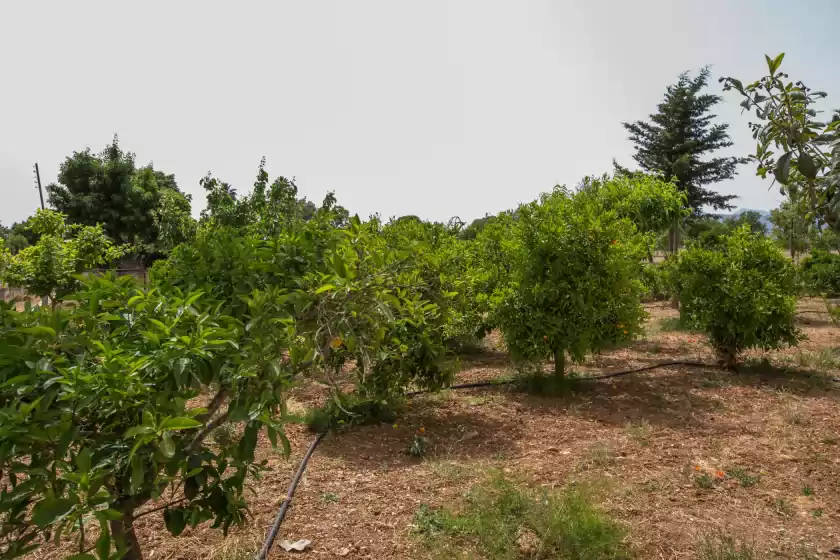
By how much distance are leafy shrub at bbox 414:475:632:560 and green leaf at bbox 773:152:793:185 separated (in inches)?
86.7

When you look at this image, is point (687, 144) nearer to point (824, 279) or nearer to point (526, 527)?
point (824, 279)

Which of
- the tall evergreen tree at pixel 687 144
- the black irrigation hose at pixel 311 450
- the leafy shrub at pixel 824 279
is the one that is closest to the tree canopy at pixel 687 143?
the tall evergreen tree at pixel 687 144

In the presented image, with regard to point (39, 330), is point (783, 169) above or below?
above

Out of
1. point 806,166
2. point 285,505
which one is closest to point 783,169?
point 806,166

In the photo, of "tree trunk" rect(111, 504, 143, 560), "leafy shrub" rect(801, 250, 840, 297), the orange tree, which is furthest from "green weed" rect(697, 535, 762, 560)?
"leafy shrub" rect(801, 250, 840, 297)

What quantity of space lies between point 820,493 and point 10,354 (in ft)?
16.5

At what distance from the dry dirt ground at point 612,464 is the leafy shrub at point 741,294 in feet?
1.83

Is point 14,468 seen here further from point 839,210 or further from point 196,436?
point 839,210

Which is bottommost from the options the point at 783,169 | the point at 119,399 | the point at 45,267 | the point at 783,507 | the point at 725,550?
the point at 783,507

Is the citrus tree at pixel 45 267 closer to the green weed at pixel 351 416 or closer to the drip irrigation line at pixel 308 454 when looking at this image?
the green weed at pixel 351 416

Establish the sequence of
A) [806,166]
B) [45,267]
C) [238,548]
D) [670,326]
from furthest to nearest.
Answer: [670,326]
[45,267]
[238,548]
[806,166]

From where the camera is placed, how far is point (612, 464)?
4758 millimetres

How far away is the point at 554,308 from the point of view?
709 centimetres

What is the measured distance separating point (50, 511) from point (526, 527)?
2806 mm
